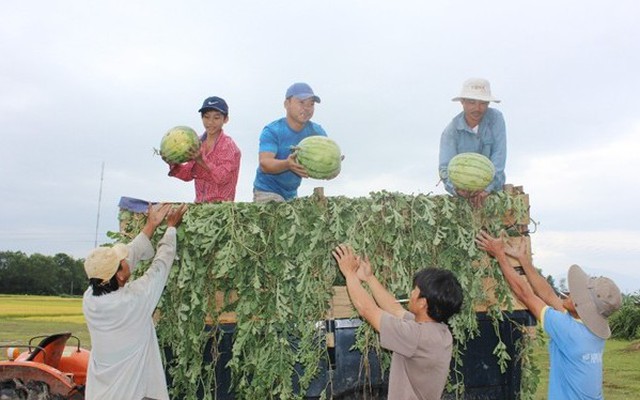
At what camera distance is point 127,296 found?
4.77m

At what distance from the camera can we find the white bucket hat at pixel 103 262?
4699mm

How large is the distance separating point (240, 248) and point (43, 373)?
8.10 ft

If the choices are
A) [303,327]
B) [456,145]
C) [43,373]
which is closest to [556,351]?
[303,327]

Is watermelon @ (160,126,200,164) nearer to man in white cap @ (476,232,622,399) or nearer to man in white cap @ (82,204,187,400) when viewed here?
man in white cap @ (82,204,187,400)

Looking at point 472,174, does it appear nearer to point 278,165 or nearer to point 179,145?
point 278,165

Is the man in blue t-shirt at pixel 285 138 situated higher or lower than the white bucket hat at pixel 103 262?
higher

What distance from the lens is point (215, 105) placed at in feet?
22.1

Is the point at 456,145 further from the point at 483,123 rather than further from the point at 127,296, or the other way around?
the point at 127,296

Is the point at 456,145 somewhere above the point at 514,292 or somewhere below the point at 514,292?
above

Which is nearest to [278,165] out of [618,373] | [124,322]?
[124,322]

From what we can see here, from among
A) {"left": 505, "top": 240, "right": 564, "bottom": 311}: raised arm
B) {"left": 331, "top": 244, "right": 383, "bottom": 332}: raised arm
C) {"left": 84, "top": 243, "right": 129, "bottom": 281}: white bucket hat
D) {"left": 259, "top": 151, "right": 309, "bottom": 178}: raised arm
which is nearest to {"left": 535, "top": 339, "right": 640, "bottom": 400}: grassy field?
{"left": 505, "top": 240, "right": 564, "bottom": 311}: raised arm

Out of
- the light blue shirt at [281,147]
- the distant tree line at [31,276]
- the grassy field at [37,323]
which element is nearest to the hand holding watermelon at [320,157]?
the light blue shirt at [281,147]

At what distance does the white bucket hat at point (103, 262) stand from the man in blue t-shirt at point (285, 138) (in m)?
2.06

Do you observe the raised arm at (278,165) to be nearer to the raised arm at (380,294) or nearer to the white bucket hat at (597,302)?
the raised arm at (380,294)
